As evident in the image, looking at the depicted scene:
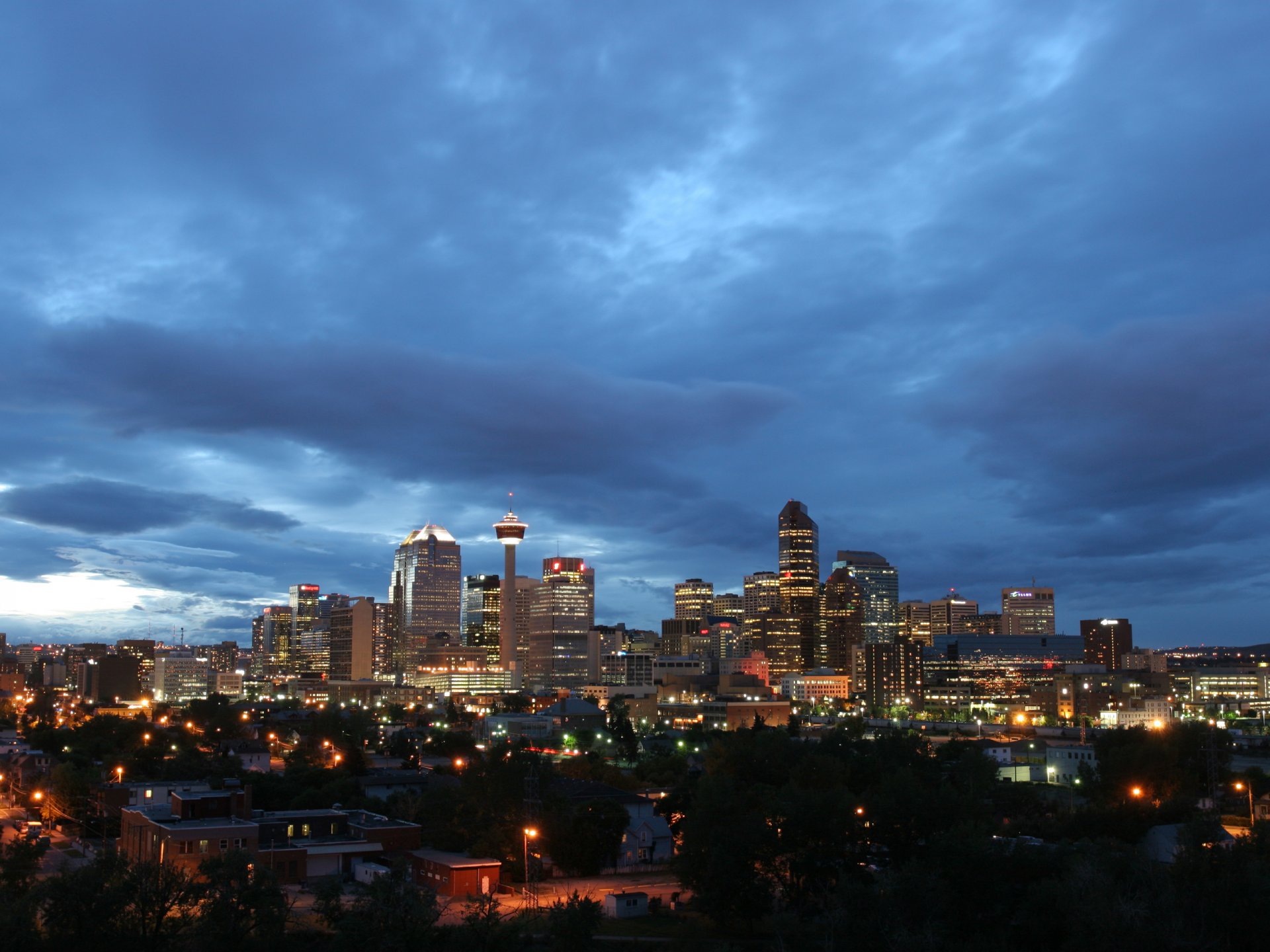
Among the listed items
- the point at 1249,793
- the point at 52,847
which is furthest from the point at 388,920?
the point at 1249,793

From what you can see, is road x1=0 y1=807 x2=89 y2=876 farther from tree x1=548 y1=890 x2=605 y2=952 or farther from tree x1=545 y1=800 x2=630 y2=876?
tree x1=548 y1=890 x2=605 y2=952

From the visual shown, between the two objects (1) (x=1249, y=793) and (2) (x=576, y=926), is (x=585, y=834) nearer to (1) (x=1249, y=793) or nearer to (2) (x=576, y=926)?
(2) (x=576, y=926)

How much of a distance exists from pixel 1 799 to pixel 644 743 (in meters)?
64.4

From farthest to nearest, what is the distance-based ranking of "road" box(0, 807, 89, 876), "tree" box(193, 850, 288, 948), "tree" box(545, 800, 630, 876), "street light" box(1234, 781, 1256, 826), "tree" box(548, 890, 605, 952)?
1. "street light" box(1234, 781, 1256, 826)
2. "tree" box(545, 800, 630, 876)
3. "road" box(0, 807, 89, 876)
4. "tree" box(548, 890, 605, 952)
5. "tree" box(193, 850, 288, 948)

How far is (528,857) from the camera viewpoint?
4609 centimetres

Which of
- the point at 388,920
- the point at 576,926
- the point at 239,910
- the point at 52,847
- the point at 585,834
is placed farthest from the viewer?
the point at 52,847

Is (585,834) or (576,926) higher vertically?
(576,926)

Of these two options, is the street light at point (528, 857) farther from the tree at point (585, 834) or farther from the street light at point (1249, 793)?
the street light at point (1249, 793)

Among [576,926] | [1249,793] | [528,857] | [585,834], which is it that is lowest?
[1249,793]

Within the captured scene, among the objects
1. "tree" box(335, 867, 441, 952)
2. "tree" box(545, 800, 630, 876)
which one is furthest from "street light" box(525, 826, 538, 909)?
"tree" box(335, 867, 441, 952)

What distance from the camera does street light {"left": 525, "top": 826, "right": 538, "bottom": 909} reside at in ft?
142

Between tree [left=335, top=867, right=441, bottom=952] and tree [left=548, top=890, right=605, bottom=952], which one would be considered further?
tree [left=548, top=890, right=605, bottom=952]

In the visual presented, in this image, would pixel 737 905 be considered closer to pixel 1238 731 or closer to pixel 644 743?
pixel 644 743

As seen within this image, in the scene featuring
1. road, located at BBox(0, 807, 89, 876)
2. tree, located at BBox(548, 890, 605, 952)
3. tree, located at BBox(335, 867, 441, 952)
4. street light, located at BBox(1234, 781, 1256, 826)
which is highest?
tree, located at BBox(335, 867, 441, 952)
